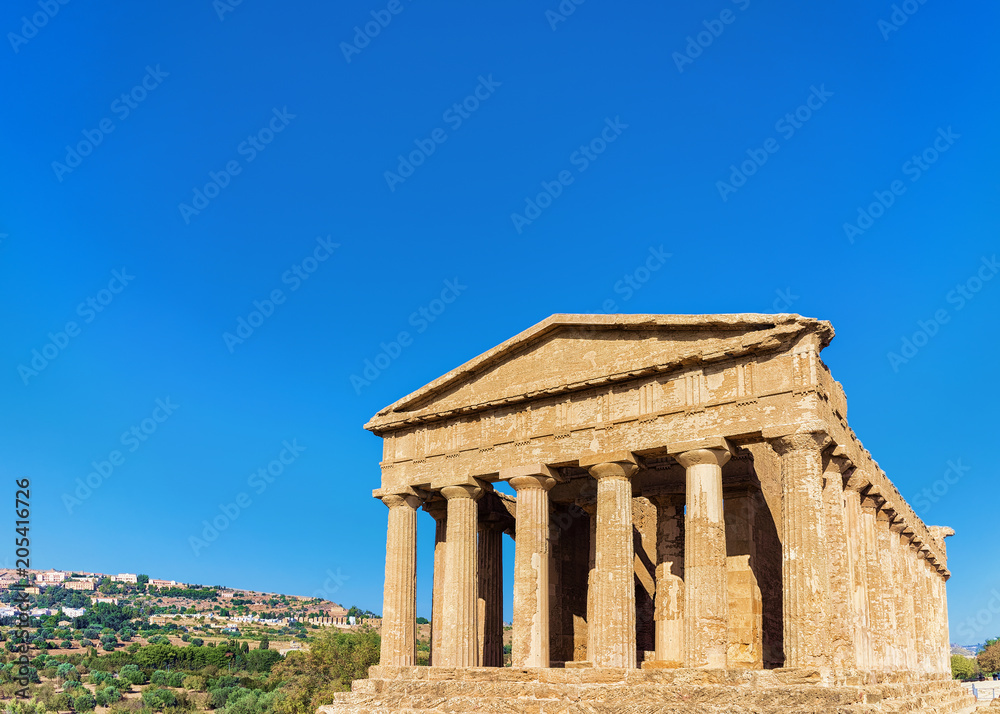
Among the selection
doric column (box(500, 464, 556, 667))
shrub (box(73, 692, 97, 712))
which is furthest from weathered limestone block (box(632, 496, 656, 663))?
shrub (box(73, 692, 97, 712))

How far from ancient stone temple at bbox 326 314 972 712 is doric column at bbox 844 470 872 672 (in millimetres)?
99

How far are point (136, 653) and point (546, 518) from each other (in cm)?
7170

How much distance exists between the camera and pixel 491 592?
28.9 m

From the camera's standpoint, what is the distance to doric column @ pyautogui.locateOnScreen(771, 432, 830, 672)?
59.2 ft

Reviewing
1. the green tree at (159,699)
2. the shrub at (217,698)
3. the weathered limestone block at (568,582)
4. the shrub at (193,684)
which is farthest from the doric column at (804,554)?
the shrub at (193,684)

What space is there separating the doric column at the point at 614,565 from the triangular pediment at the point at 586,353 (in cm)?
229

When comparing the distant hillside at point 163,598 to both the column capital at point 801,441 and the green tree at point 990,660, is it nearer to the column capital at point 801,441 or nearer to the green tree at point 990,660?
the green tree at point 990,660

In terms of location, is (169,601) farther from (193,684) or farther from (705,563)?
(705,563)

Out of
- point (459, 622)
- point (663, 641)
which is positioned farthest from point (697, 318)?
point (459, 622)

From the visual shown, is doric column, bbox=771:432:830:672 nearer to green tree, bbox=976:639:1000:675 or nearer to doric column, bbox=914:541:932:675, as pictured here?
doric column, bbox=914:541:932:675

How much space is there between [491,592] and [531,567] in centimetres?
636

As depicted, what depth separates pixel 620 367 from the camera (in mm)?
22641

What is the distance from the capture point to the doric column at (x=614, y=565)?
2105 centimetres

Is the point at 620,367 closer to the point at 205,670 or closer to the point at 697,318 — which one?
the point at 697,318
